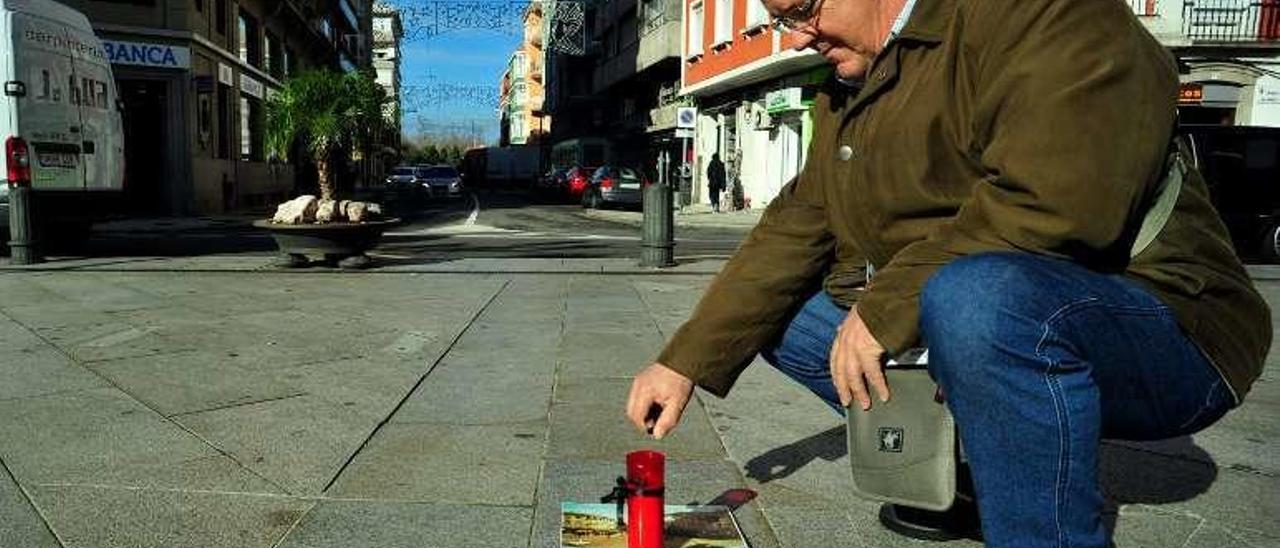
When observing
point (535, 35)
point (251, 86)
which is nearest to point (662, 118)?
point (251, 86)

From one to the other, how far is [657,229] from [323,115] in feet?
11.6

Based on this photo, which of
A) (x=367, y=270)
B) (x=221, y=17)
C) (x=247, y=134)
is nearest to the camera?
(x=367, y=270)

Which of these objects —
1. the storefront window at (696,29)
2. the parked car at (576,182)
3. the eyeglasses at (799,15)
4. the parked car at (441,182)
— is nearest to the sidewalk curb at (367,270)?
the eyeglasses at (799,15)

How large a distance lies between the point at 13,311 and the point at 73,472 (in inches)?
169

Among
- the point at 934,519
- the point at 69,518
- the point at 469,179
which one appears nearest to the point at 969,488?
the point at 934,519

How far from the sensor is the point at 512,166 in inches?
2477

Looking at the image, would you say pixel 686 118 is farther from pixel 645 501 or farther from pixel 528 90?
pixel 528 90

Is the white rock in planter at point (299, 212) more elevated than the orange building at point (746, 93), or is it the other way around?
the orange building at point (746, 93)

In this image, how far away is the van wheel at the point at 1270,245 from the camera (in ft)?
41.2

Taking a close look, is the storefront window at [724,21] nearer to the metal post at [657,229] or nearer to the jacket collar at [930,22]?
the metal post at [657,229]

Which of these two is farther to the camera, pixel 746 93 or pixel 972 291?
pixel 746 93

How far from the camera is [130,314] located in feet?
21.5

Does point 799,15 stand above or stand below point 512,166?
below

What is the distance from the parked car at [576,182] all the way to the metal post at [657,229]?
991 inches
